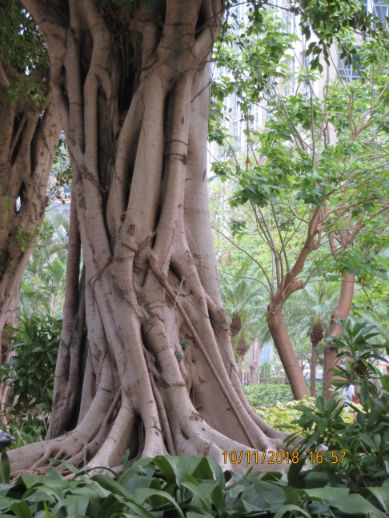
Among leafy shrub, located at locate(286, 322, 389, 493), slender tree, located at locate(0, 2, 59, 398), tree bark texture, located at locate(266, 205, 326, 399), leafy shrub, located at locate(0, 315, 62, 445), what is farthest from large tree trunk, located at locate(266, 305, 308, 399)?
leafy shrub, located at locate(286, 322, 389, 493)

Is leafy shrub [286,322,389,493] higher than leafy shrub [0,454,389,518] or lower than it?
higher

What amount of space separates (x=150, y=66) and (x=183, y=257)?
129 centimetres

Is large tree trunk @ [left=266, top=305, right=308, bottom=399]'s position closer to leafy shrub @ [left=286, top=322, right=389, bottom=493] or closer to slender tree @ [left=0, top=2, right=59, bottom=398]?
slender tree @ [left=0, top=2, right=59, bottom=398]

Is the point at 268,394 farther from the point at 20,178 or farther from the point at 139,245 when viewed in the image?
the point at 139,245

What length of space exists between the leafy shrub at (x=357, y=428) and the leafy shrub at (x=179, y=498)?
121 millimetres

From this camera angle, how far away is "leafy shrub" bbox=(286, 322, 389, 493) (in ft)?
9.18

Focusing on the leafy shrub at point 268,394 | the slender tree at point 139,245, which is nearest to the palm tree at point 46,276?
the leafy shrub at point 268,394

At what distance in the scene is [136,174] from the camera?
191 inches

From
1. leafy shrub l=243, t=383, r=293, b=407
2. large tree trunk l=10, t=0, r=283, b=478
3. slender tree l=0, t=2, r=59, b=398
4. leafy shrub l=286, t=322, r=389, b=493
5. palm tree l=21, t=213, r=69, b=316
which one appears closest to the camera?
leafy shrub l=286, t=322, r=389, b=493

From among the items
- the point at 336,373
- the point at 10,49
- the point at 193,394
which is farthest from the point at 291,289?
the point at 336,373

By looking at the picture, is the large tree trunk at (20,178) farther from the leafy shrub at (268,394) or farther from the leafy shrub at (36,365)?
the leafy shrub at (268,394)

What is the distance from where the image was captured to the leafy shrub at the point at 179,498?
246 centimetres

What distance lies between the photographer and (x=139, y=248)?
15.5 ft

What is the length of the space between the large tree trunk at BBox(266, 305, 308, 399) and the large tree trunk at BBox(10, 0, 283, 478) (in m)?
5.95
